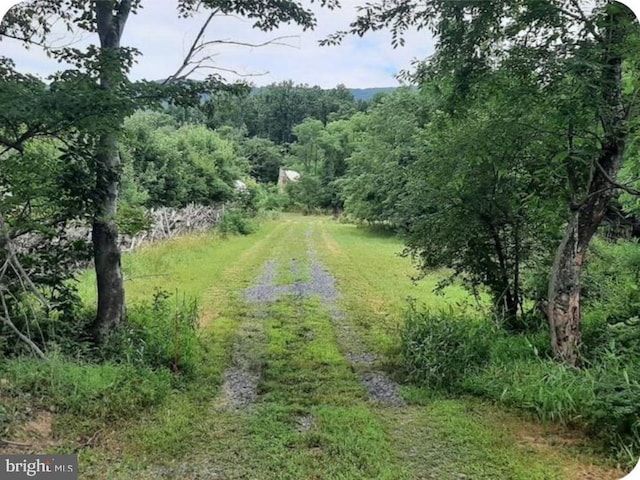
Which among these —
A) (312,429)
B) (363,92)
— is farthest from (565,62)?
(312,429)

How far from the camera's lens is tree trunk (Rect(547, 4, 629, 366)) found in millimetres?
3455

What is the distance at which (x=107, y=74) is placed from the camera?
3.66m

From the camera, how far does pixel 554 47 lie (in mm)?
3645

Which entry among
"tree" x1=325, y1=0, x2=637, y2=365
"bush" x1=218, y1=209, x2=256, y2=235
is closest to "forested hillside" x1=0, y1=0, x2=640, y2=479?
"tree" x1=325, y1=0, x2=637, y2=365

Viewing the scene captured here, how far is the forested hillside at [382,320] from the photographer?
3.06 m

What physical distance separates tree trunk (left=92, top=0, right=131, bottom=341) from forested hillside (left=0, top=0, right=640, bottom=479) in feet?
0.07

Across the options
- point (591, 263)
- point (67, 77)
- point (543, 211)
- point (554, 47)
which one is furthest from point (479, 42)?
point (67, 77)

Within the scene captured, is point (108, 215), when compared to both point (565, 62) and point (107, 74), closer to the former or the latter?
point (107, 74)

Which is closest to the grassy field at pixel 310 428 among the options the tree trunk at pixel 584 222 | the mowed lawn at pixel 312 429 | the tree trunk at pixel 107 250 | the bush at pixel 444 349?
the mowed lawn at pixel 312 429

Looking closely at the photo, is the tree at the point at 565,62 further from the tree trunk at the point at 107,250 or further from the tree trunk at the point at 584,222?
the tree trunk at the point at 107,250

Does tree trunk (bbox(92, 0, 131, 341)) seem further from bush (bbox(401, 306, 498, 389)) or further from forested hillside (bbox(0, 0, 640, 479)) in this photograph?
bush (bbox(401, 306, 498, 389))

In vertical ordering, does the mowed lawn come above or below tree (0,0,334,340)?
below

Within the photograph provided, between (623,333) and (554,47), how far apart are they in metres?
2.28

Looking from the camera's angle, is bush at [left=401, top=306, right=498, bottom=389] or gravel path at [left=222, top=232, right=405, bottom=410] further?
bush at [left=401, top=306, right=498, bottom=389]
